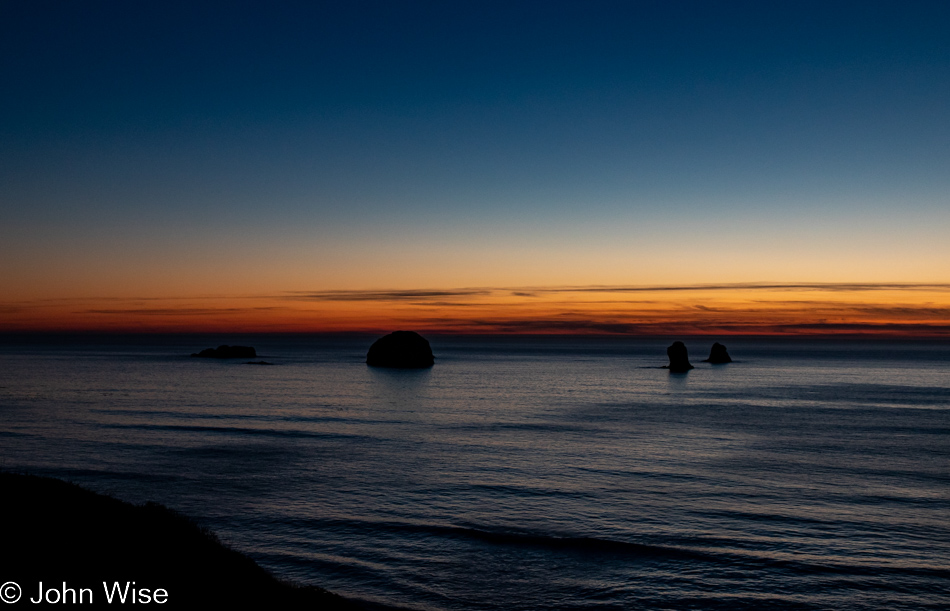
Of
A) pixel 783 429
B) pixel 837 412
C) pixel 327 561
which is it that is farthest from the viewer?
pixel 837 412

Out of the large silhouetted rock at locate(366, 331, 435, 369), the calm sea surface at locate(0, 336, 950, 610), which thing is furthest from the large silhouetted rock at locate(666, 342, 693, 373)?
the calm sea surface at locate(0, 336, 950, 610)

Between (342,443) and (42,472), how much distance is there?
15.3 m

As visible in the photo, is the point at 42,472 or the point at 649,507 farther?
the point at 42,472

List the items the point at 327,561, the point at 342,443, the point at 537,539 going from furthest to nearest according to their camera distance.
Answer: the point at 342,443, the point at 537,539, the point at 327,561

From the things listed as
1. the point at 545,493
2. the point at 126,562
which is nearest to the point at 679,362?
the point at 545,493

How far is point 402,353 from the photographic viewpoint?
13800 cm

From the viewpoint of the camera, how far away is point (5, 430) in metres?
45.0

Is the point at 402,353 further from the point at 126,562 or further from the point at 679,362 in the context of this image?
the point at 126,562

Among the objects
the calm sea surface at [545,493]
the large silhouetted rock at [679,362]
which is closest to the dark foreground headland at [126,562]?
the calm sea surface at [545,493]

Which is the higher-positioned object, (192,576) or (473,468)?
(192,576)

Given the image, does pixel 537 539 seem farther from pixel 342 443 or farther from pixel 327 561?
pixel 342 443

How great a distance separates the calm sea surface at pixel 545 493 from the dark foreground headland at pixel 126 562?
3493mm

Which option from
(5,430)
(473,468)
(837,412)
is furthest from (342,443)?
(837,412)

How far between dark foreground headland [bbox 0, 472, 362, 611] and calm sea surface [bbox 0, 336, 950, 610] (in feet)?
11.5
